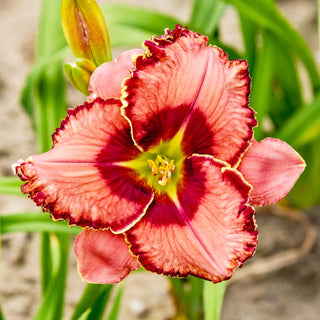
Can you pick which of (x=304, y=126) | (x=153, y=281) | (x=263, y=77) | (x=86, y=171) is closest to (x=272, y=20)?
(x=263, y=77)

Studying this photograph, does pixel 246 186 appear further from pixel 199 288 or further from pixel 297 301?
pixel 297 301

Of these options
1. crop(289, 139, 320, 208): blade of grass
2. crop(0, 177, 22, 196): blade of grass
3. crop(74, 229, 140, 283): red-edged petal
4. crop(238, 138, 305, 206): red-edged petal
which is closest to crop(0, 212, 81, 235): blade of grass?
crop(0, 177, 22, 196): blade of grass

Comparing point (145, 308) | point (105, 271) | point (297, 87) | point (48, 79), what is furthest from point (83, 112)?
point (145, 308)

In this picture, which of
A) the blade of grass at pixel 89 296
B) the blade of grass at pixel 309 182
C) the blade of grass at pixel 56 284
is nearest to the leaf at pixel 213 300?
the blade of grass at pixel 89 296

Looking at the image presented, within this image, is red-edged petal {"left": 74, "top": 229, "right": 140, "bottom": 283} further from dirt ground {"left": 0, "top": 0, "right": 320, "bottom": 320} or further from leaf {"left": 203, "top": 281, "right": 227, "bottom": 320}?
dirt ground {"left": 0, "top": 0, "right": 320, "bottom": 320}

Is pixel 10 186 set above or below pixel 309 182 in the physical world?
above

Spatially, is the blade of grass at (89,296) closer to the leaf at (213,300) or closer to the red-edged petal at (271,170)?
the leaf at (213,300)

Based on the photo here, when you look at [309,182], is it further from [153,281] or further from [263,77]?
[153,281]
